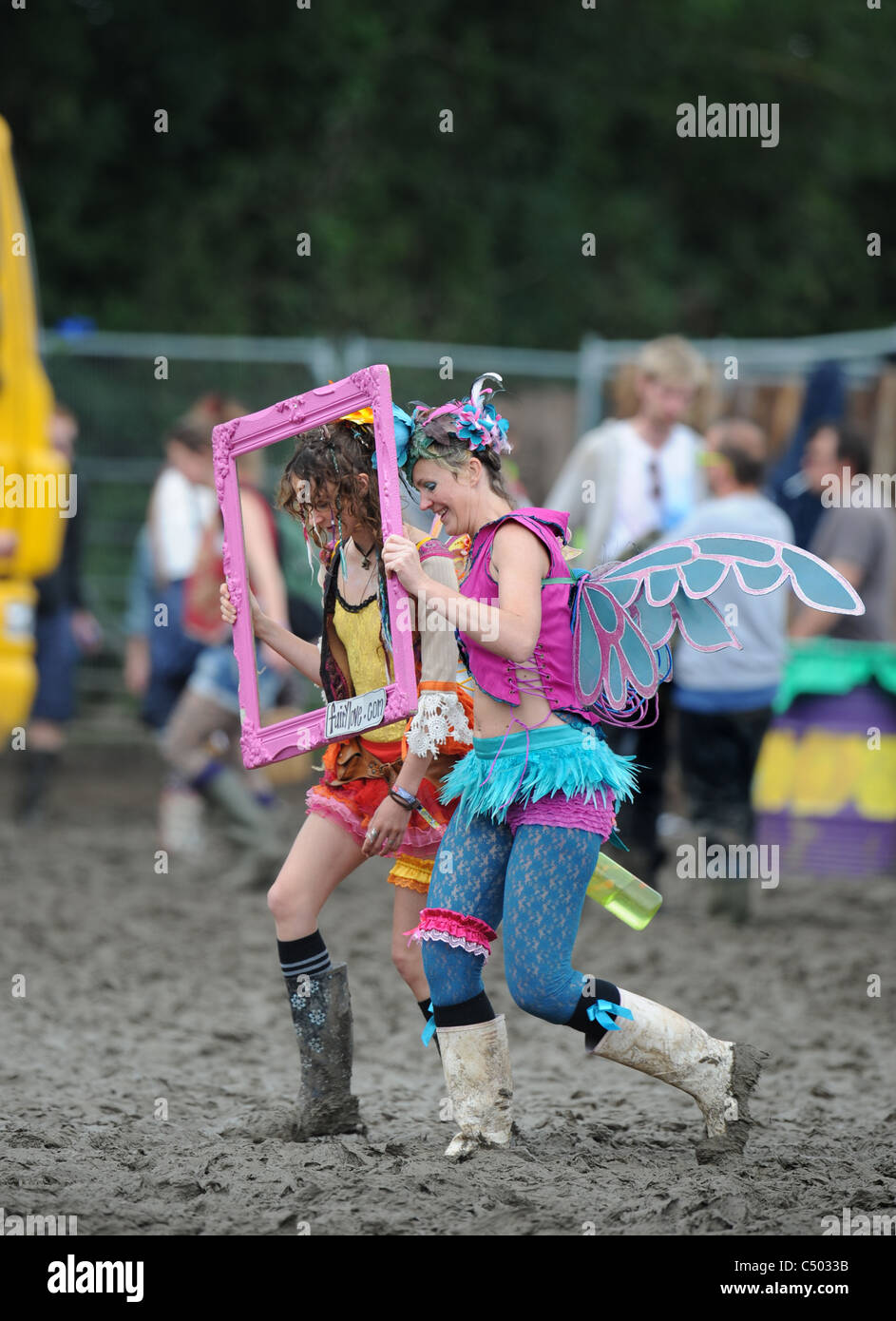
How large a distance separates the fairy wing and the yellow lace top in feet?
1.42

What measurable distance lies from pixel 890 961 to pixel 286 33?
11369 millimetres

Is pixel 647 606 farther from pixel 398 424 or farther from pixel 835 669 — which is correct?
pixel 835 669

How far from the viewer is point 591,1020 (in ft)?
13.3

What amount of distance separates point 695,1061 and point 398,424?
1560 millimetres

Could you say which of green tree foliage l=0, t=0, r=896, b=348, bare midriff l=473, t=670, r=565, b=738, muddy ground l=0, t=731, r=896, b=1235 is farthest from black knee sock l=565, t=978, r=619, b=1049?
green tree foliage l=0, t=0, r=896, b=348

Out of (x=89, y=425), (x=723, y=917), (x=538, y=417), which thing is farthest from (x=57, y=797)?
(x=723, y=917)

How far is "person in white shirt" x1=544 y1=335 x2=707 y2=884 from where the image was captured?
7777 mm

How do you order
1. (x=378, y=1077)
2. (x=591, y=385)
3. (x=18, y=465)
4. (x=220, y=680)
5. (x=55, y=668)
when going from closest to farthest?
1. (x=378, y=1077)
2. (x=220, y=680)
3. (x=18, y=465)
4. (x=55, y=668)
5. (x=591, y=385)

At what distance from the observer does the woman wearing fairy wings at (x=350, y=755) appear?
13.4 ft

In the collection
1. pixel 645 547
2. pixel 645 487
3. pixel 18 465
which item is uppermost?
pixel 18 465

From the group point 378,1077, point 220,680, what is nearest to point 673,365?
point 220,680
